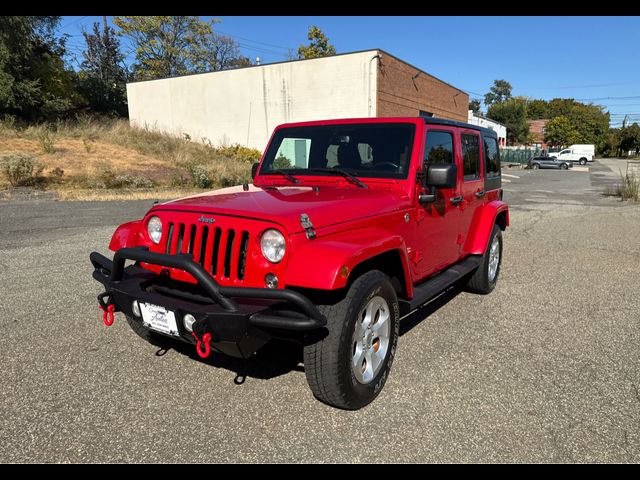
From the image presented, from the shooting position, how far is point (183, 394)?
2.92 metres

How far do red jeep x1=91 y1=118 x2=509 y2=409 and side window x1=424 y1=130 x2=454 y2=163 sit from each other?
2 cm

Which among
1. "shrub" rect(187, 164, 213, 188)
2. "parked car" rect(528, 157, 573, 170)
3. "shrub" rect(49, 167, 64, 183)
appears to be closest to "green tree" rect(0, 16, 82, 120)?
"shrub" rect(49, 167, 64, 183)

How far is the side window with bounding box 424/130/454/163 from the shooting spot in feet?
12.3

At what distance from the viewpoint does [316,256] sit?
2453 mm

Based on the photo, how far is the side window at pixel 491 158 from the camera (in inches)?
203

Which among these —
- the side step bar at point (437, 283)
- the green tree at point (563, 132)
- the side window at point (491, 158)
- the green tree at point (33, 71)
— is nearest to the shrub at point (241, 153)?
the green tree at point (33, 71)

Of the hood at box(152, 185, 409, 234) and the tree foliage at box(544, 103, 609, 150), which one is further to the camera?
the tree foliage at box(544, 103, 609, 150)

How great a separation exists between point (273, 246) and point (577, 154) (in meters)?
56.6

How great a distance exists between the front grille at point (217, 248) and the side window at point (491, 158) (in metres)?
3.46

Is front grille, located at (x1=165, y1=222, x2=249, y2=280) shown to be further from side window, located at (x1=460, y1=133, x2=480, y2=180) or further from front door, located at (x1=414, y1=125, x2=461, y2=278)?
side window, located at (x1=460, y1=133, x2=480, y2=180)

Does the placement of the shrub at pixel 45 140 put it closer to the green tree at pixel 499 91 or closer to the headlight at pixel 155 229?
the headlight at pixel 155 229

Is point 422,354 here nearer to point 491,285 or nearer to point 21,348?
point 491,285

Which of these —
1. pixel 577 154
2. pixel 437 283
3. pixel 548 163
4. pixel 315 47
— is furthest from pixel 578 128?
pixel 437 283

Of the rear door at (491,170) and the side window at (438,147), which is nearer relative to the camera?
the side window at (438,147)
